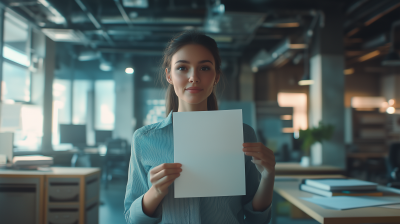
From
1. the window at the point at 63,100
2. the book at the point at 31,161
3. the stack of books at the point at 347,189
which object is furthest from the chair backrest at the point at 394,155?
the window at the point at 63,100

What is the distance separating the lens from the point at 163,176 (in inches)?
36.2

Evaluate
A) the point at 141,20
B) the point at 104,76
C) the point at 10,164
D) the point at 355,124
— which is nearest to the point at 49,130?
the point at 10,164

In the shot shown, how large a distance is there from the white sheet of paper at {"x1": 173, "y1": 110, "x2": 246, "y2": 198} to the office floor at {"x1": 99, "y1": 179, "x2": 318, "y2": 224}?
11.6ft

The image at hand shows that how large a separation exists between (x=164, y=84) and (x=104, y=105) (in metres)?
9.36

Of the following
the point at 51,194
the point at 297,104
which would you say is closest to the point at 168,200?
the point at 51,194

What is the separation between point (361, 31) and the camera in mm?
7156

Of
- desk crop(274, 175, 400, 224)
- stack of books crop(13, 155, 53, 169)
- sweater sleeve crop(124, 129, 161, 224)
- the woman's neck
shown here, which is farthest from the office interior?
desk crop(274, 175, 400, 224)

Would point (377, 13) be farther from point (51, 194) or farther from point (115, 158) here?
point (115, 158)

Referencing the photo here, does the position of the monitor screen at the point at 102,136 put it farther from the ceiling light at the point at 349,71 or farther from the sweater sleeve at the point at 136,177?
the ceiling light at the point at 349,71

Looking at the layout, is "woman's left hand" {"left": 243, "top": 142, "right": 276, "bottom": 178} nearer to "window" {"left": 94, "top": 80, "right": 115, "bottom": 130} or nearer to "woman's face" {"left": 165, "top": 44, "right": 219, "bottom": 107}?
"woman's face" {"left": 165, "top": 44, "right": 219, "bottom": 107}

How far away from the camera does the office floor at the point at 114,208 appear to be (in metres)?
4.18

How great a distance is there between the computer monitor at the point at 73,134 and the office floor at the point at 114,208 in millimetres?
1304

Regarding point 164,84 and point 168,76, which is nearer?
point 168,76

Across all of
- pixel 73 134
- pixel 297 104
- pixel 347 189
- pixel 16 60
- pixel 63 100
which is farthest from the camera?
pixel 297 104
